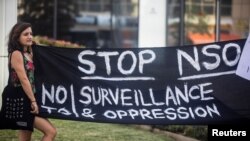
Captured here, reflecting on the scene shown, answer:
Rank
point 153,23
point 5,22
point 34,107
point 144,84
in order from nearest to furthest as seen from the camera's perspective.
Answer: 1. point 34,107
2. point 144,84
3. point 5,22
4. point 153,23

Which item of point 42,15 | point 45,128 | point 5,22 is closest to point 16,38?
point 45,128

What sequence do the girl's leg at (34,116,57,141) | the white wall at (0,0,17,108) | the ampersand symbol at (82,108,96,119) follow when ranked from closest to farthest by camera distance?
the girl's leg at (34,116,57,141), the ampersand symbol at (82,108,96,119), the white wall at (0,0,17,108)

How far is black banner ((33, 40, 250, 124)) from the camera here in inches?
276

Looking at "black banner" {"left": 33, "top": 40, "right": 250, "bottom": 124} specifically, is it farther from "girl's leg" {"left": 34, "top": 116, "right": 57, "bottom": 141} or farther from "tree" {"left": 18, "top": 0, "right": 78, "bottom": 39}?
"tree" {"left": 18, "top": 0, "right": 78, "bottom": 39}

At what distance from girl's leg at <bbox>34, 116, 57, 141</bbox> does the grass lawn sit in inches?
51.1

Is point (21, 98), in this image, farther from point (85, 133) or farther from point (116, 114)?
point (85, 133)

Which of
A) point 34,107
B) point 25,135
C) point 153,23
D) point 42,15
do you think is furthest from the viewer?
point 42,15

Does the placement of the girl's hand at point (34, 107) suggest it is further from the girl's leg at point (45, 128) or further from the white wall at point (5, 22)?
the white wall at point (5, 22)

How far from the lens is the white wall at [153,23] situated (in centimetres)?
1544

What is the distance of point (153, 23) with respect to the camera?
51.0 ft

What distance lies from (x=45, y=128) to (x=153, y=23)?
30.2ft

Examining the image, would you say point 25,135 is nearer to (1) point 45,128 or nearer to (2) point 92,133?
(1) point 45,128

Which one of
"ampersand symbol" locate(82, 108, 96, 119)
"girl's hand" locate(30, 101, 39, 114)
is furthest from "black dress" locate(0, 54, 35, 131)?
"ampersand symbol" locate(82, 108, 96, 119)

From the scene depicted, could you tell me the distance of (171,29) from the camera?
21.1 meters
